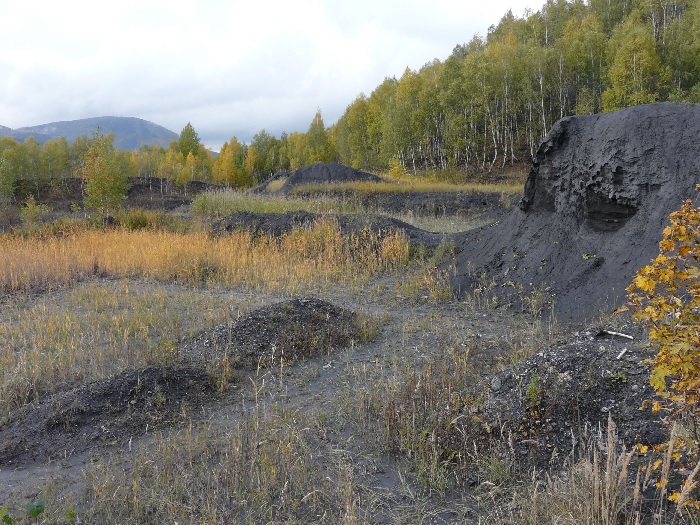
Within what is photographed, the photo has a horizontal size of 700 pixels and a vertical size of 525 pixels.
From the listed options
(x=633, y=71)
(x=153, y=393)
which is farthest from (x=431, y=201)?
(x=153, y=393)

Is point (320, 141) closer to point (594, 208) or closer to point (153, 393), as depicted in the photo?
point (594, 208)

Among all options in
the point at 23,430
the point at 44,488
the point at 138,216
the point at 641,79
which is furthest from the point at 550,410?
the point at 641,79

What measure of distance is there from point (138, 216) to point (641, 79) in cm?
3066

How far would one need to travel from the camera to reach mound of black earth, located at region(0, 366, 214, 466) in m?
4.21

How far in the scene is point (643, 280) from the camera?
250 cm

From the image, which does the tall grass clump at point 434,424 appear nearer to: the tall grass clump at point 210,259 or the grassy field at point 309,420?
the grassy field at point 309,420

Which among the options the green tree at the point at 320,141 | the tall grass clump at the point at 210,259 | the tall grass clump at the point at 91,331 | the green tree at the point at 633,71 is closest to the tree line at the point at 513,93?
the green tree at the point at 633,71

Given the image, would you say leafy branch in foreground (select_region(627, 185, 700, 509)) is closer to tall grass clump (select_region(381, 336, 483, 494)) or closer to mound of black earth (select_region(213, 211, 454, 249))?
tall grass clump (select_region(381, 336, 483, 494))

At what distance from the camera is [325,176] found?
3256cm

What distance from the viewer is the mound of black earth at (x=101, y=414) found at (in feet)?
13.8

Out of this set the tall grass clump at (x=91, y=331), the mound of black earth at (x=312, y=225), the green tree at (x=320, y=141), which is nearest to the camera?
the tall grass clump at (x=91, y=331)

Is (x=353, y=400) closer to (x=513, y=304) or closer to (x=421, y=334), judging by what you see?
(x=421, y=334)

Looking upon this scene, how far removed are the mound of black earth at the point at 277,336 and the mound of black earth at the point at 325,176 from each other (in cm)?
2552

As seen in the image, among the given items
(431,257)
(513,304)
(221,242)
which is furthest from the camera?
(221,242)
